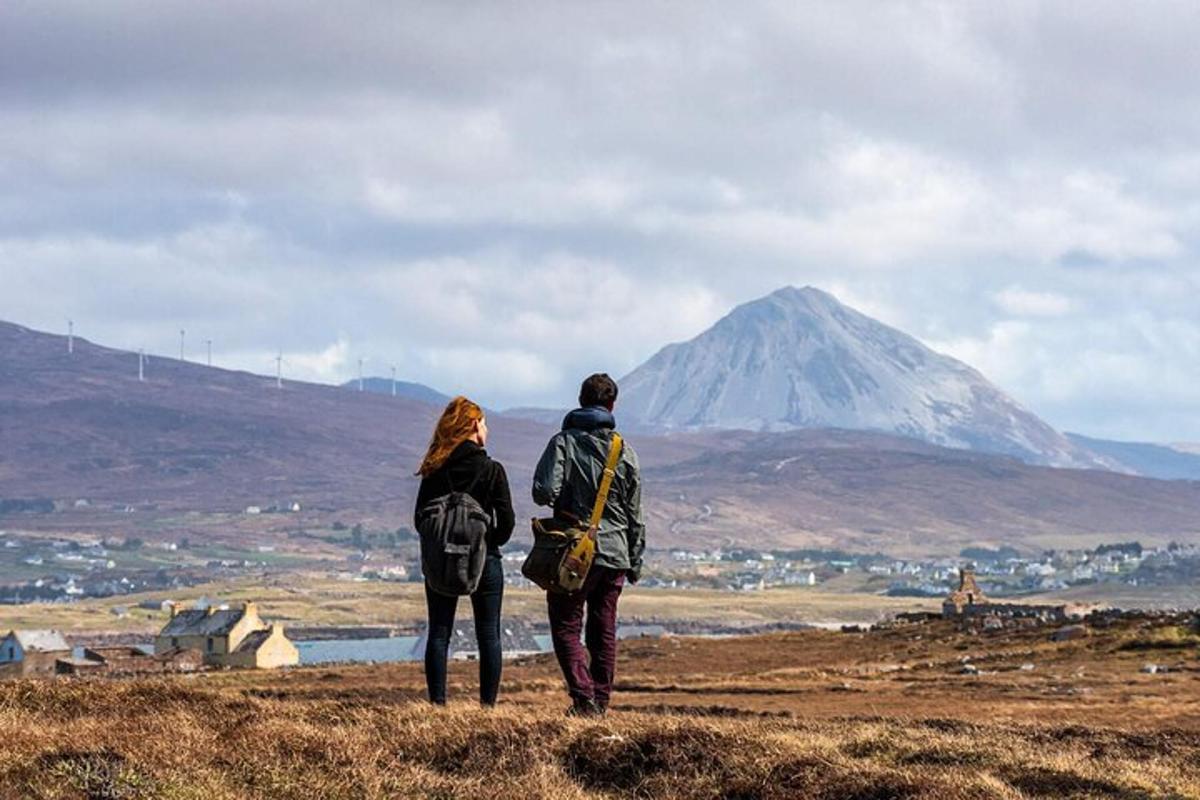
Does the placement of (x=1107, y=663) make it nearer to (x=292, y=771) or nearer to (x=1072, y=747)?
(x=1072, y=747)

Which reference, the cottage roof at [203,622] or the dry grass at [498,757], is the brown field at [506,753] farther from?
the cottage roof at [203,622]

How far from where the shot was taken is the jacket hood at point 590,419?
17.2 meters

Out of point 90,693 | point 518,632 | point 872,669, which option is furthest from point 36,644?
point 90,693

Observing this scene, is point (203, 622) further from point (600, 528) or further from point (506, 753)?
point (506, 753)

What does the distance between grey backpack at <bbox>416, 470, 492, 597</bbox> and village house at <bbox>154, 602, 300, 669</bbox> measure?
70565 millimetres

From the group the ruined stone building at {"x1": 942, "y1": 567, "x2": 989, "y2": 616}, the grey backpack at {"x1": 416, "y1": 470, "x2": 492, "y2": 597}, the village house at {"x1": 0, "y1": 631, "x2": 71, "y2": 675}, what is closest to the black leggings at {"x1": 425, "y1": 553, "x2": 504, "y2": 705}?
the grey backpack at {"x1": 416, "y1": 470, "x2": 492, "y2": 597}

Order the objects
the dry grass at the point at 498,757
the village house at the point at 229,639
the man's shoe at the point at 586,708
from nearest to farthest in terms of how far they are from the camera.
Answer: 1. the dry grass at the point at 498,757
2. the man's shoe at the point at 586,708
3. the village house at the point at 229,639

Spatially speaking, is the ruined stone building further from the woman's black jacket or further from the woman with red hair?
the woman's black jacket

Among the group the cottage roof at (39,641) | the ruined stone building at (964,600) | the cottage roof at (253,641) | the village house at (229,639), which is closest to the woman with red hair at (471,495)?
the ruined stone building at (964,600)

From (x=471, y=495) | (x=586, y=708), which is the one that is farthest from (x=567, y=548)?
(x=586, y=708)

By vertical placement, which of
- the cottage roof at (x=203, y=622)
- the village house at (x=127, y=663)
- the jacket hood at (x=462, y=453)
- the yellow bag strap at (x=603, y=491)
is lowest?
the village house at (x=127, y=663)

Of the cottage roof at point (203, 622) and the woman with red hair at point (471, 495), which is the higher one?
the woman with red hair at point (471, 495)

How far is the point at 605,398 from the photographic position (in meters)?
17.6

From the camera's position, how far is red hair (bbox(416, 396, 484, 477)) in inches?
669
